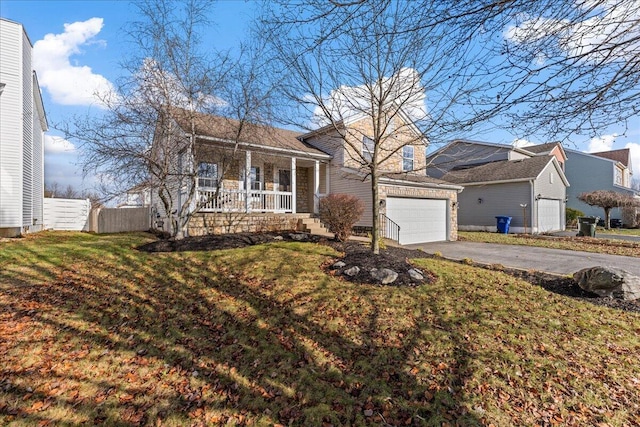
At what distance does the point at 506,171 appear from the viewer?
20734 millimetres

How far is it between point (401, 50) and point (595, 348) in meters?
6.42

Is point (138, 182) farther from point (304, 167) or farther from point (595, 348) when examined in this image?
point (595, 348)

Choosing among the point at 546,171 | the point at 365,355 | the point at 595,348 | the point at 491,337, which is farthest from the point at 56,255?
the point at 546,171

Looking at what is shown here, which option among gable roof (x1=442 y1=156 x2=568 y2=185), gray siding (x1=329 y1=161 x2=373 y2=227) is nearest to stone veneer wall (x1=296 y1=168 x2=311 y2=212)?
gray siding (x1=329 y1=161 x2=373 y2=227)

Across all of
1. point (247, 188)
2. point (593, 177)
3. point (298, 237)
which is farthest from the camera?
point (593, 177)

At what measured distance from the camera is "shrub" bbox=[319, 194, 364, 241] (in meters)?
9.66

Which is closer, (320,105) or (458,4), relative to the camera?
(458,4)

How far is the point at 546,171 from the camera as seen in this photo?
20.5m

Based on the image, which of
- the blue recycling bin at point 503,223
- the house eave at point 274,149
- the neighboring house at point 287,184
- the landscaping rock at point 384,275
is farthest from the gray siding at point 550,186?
the landscaping rock at point 384,275

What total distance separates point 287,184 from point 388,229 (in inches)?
218

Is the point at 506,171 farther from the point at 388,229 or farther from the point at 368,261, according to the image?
the point at 368,261

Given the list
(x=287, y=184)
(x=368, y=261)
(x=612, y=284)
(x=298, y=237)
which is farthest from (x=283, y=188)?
(x=612, y=284)

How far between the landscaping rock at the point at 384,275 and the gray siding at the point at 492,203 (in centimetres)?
1731

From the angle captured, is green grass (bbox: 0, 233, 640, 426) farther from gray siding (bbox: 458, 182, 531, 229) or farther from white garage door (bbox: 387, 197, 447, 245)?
gray siding (bbox: 458, 182, 531, 229)
